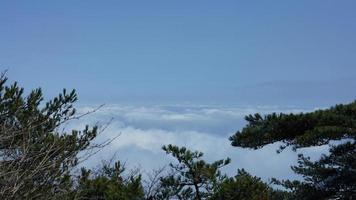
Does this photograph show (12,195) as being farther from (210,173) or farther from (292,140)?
(292,140)

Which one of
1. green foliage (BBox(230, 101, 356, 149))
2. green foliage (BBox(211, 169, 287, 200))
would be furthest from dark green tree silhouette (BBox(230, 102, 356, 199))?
green foliage (BBox(211, 169, 287, 200))

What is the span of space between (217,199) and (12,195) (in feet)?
15.2

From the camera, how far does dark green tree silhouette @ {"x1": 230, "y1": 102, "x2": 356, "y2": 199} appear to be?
32.5 ft

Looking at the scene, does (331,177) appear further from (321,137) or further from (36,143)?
(36,143)

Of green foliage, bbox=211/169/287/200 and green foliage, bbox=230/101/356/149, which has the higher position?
green foliage, bbox=230/101/356/149

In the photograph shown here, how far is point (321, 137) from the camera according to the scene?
9586 mm

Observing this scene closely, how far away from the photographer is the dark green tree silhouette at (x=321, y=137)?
32.5 feet

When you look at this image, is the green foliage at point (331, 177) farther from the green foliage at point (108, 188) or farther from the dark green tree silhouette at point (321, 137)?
the green foliage at point (108, 188)

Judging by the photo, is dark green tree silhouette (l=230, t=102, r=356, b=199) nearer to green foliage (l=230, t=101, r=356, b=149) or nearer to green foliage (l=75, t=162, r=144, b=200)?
green foliage (l=230, t=101, r=356, b=149)

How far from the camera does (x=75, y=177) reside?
11.5 meters

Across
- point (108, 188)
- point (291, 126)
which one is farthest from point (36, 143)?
point (291, 126)

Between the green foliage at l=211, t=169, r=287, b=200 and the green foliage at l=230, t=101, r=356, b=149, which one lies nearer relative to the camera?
the green foliage at l=230, t=101, r=356, b=149

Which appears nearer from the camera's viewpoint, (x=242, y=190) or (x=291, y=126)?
(x=291, y=126)

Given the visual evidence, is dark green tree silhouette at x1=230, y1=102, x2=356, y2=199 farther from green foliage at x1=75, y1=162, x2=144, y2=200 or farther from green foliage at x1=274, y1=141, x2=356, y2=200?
green foliage at x1=75, y1=162, x2=144, y2=200
